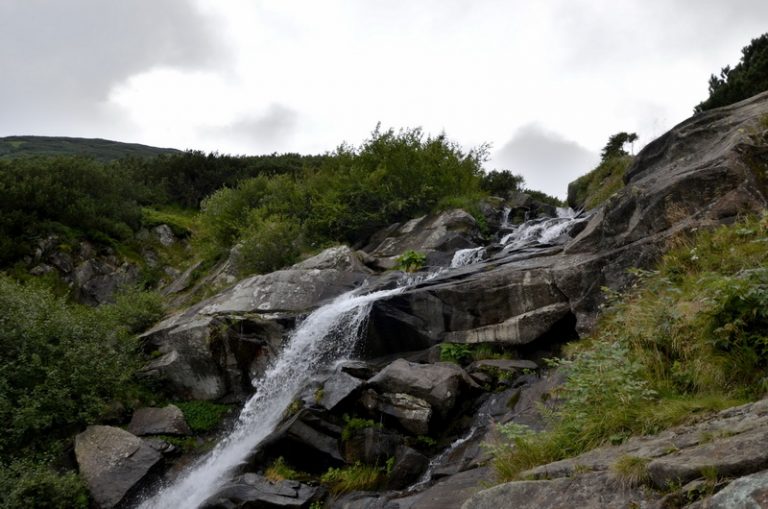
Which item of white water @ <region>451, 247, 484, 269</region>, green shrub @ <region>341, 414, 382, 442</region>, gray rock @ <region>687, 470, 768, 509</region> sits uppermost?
white water @ <region>451, 247, 484, 269</region>

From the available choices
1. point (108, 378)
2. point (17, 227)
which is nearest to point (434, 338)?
point (108, 378)

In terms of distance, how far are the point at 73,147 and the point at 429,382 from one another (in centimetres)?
12093

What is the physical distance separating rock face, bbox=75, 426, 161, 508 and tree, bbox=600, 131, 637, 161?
86.6 feet

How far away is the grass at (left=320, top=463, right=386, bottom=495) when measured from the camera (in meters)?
9.01

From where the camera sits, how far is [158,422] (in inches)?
508

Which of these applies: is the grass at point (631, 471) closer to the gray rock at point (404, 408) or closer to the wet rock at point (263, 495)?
the gray rock at point (404, 408)

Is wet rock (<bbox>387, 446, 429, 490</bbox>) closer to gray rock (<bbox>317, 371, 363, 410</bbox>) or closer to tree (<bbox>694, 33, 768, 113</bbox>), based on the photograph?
gray rock (<bbox>317, 371, 363, 410</bbox>)

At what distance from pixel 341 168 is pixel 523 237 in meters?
9.23

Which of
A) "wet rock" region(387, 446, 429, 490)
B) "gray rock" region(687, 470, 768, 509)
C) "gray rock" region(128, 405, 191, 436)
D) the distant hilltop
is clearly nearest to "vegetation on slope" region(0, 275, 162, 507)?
"gray rock" region(128, 405, 191, 436)

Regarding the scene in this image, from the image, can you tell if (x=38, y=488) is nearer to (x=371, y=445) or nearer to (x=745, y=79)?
(x=371, y=445)

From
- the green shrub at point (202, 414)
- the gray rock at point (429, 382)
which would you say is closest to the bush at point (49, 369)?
the green shrub at point (202, 414)

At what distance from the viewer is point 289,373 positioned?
1387 cm

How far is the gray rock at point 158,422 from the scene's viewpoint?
12.7 m

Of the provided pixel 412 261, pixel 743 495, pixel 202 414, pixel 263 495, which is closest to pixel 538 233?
pixel 412 261
